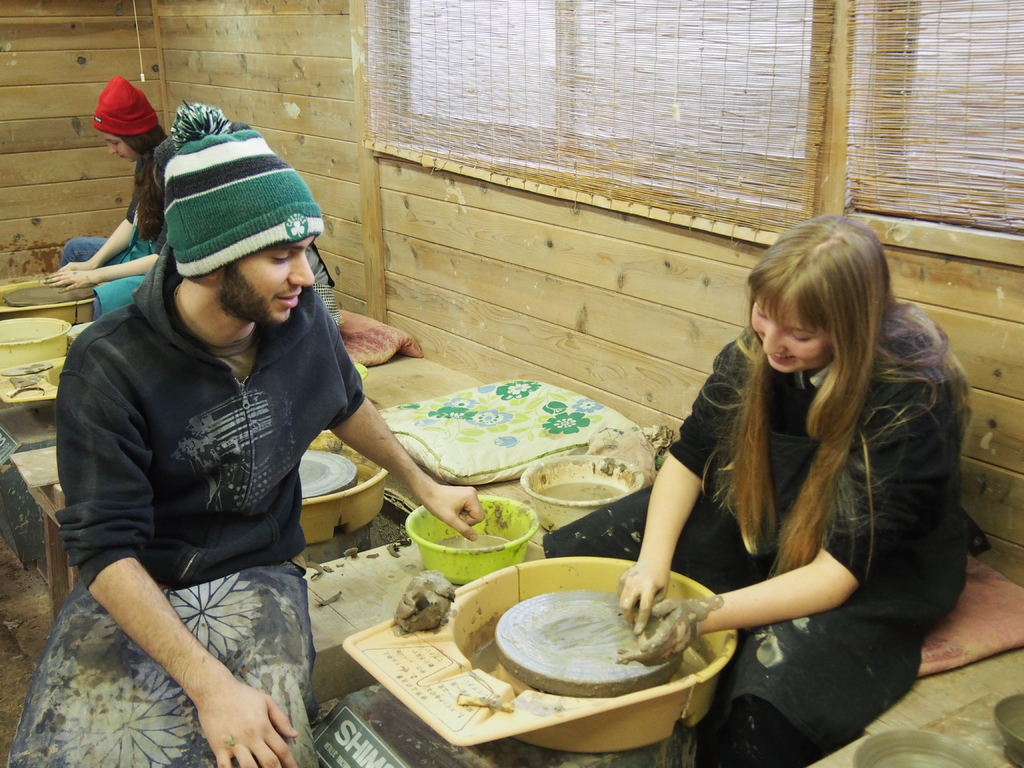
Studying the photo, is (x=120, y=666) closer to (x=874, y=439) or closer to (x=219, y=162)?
(x=219, y=162)

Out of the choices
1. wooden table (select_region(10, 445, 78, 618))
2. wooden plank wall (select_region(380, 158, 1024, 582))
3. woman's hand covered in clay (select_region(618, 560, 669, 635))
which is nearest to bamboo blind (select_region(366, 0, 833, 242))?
wooden plank wall (select_region(380, 158, 1024, 582))

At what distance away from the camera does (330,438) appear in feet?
10.7

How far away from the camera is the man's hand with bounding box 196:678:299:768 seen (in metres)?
1.60

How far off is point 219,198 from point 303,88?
303 centimetres

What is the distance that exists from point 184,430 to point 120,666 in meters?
0.43

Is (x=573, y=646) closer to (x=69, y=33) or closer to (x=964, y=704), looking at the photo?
(x=964, y=704)

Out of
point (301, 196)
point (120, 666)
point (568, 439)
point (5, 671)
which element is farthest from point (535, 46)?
point (5, 671)

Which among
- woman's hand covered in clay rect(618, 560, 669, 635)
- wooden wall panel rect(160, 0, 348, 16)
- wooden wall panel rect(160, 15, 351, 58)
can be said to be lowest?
woman's hand covered in clay rect(618, 560, 669, 635)

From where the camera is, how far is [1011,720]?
70.6 inches

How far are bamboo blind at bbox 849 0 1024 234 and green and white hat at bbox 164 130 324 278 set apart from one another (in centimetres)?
137

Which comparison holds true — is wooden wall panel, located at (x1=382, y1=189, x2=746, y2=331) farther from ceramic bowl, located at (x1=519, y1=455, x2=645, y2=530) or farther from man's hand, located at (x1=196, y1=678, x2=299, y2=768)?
man's hand, located at (x1=196, y1=678, x2=299, y2=768)

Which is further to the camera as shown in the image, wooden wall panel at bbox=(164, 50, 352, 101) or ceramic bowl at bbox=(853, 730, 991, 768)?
wooden wall panel at bbox=(164, 50, 352, 101)

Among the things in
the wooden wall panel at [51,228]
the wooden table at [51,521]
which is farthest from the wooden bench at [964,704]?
the wooden wall panel at [51,228]

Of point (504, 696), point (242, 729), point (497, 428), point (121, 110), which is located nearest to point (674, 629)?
point (504, 696)
